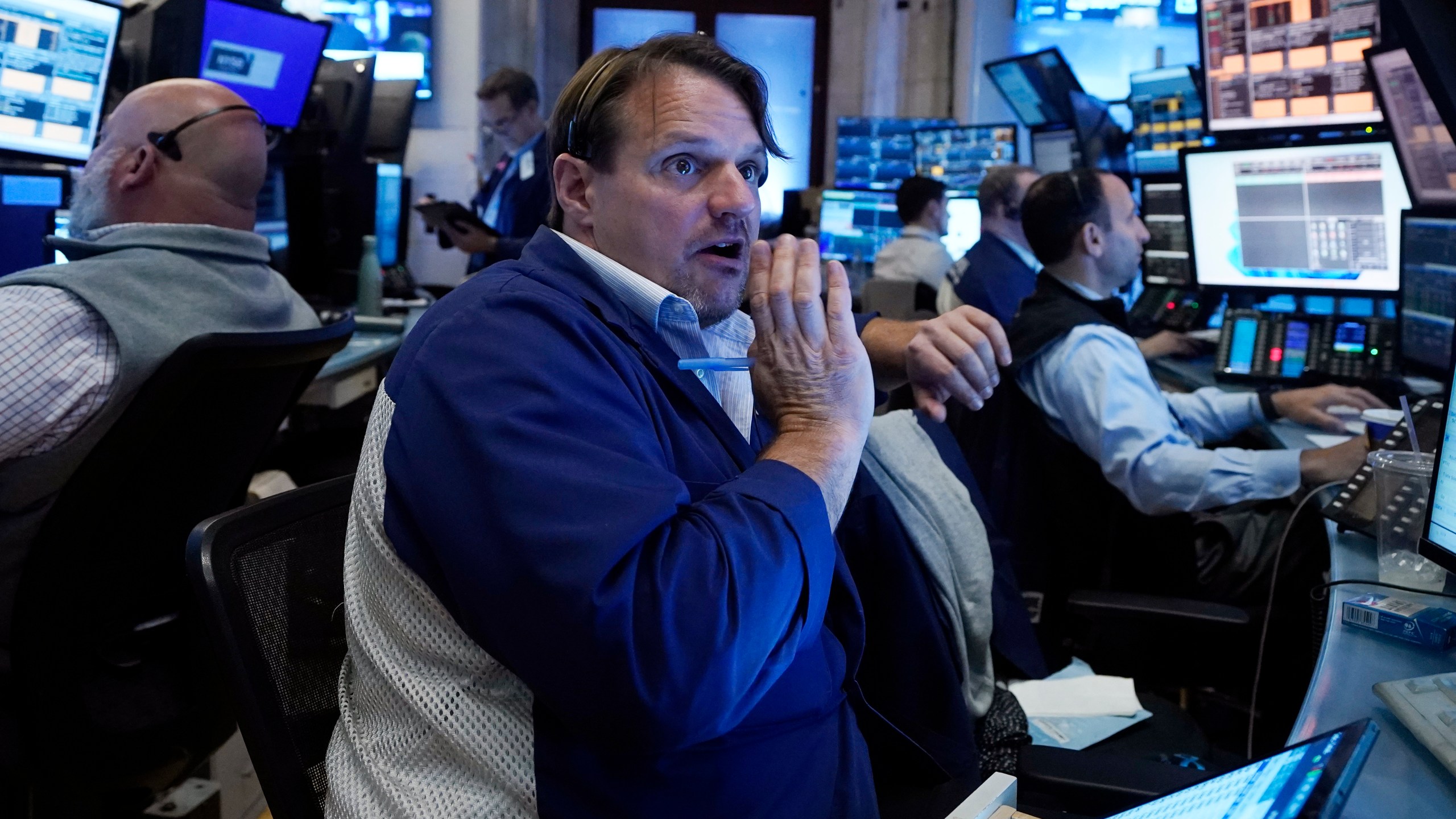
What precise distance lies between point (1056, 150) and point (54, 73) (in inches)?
183

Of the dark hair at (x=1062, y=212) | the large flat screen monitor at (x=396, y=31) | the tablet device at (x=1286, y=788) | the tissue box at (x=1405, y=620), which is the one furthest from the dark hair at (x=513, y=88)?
the tablet device at (x=1286, y=788)

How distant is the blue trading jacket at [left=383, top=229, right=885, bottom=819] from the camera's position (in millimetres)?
757

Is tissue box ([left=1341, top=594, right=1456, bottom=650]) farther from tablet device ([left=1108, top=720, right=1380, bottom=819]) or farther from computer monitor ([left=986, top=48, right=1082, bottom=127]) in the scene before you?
computer monitor ([left=986, top=48, right=1082, bottom=127])

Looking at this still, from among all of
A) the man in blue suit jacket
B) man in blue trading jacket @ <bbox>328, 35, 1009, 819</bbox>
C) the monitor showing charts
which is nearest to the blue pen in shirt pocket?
man in blue trading jacket @ <bbox>328, 35, 1009, 819</bbox>

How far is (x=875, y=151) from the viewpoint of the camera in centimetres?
830

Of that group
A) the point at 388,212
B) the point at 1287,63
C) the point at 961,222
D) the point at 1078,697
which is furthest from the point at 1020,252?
the point at 1078,697

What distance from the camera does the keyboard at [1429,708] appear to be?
33.3 inches

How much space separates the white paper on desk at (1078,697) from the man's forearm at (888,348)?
1.69 ft

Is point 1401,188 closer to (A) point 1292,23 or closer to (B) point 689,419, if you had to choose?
(A) point 1292,23

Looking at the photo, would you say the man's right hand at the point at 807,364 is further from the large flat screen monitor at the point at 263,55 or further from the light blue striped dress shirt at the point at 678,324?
the large flat screen monitor at the point at 263,55

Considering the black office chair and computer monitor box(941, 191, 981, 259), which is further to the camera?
computer monitor box(941, 191, 981, 259)

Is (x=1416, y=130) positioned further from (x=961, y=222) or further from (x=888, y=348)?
(x=961, y=222)

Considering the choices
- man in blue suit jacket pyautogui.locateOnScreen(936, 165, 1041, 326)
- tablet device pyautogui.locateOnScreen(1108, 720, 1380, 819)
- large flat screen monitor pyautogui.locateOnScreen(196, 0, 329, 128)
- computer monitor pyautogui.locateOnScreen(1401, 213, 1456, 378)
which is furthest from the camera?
man in blue suit jacket pyautogui.locateOnScreen(936, 165, 1041, 326)

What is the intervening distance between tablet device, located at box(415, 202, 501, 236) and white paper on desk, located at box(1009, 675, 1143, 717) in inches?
121
